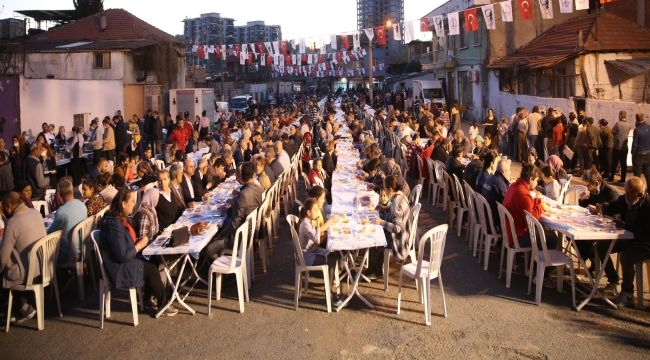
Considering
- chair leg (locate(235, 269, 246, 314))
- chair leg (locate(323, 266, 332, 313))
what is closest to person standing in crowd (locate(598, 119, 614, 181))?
chair leg (locate(323, 266, 332, 313))

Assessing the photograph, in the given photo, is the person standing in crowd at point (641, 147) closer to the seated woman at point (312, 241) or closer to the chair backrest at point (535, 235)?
the chair backrest at point (535, 235)

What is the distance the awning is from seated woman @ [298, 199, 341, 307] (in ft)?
55.5

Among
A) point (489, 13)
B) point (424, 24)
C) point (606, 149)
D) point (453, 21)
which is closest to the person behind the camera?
point (606, 149)

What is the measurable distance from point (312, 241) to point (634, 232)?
336 cm

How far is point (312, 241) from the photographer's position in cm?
674

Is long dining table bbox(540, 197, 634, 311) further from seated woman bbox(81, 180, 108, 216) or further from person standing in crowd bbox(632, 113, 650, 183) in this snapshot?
person standing in crowd bbox(632, 113, 650, 183)

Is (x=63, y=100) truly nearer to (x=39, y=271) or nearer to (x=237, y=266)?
(x=39, y=271)

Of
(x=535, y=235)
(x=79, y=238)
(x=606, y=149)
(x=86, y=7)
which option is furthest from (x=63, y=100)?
(x=86, y=7)

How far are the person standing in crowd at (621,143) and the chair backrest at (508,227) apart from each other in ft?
25.5

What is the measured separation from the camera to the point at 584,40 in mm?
21219

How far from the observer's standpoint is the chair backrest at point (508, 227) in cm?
704

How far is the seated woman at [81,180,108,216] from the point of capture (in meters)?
7.62

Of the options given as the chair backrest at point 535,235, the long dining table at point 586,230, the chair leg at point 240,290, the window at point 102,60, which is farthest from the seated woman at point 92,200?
the window at point 102,60

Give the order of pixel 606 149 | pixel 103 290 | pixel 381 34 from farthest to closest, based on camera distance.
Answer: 1. pixel 381 34
2. pixel 606 149
3. pixel 103 290
